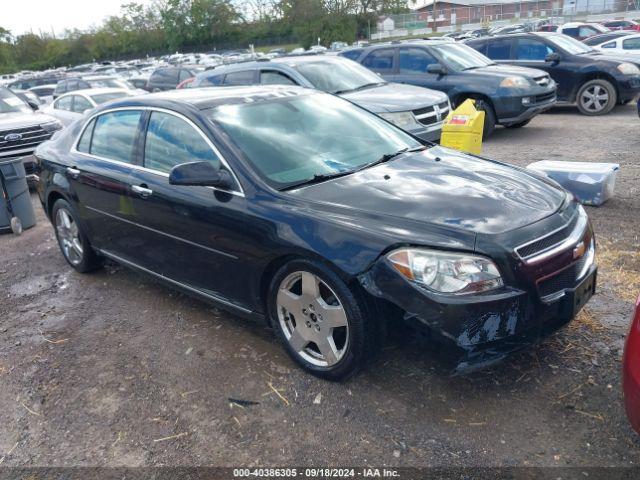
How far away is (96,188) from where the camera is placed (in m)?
4.75

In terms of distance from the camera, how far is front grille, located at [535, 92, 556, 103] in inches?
409

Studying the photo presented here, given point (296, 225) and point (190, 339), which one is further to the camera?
point (190, 339)

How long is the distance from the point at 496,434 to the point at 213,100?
2.87 m

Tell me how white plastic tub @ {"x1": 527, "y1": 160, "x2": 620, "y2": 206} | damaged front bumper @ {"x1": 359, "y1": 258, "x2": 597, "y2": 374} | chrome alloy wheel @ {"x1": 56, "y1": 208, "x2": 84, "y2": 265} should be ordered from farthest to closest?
white plastic tub @ {"x1": 527, "y1": 160, "x2": 620, "y2": 206} < chrome alloy wheel @ {"x1": 56, "y1": 208, "x2": 84, "y2": 265} < damaged front bumper @ {"x1": 359, "y1": 258, "x2": 597, "y2": 374}

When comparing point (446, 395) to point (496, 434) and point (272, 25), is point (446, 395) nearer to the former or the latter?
point (496, 434)

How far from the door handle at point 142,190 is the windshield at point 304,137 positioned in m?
0.74

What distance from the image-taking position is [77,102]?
41.5 ft

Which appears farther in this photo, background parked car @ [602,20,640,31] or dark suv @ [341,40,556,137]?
background parked car @ [602,20,640,31]

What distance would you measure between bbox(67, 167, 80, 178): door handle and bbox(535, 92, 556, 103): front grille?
8.24 metres

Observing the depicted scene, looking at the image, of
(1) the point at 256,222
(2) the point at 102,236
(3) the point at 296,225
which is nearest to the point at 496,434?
(3) the point at 296,225

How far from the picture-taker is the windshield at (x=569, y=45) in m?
12.2

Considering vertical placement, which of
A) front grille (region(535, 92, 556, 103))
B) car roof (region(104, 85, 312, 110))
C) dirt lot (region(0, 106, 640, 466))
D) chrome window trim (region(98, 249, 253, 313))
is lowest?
dirt lot (region(0, 106, 640, 466))

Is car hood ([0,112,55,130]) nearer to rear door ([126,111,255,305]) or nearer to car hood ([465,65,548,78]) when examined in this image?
rear door ([126,111,255,305])

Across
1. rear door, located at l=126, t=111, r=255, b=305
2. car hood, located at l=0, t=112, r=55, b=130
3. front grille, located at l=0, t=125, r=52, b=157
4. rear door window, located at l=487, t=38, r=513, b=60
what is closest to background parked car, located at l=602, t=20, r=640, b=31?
rear door window, located at l=487, t=38, r=513, b=60
